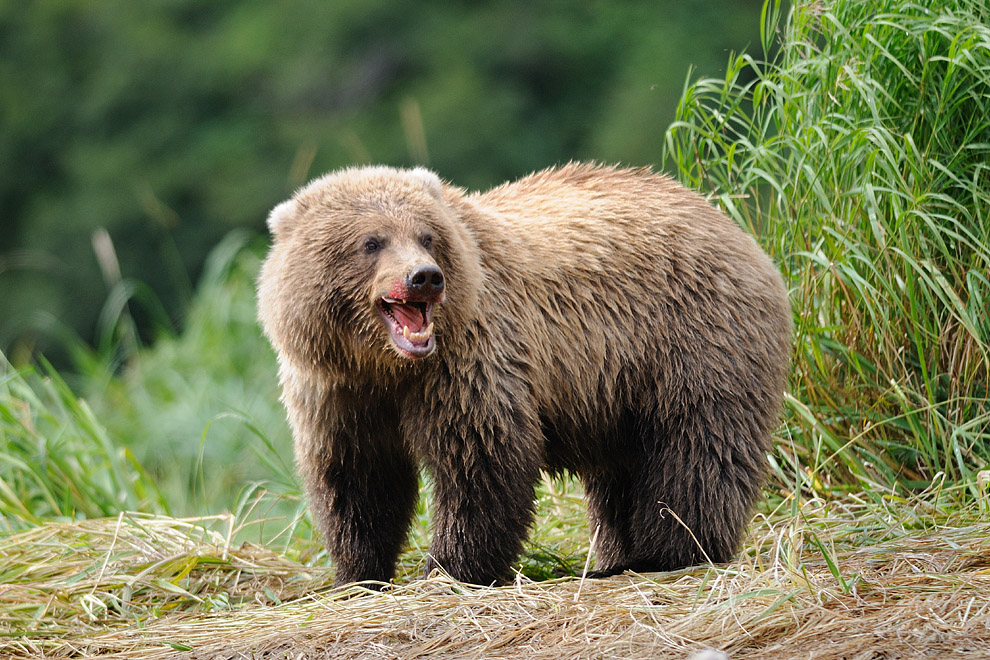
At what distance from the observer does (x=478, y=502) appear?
368cm

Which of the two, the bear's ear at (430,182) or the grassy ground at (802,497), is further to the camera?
the bear's ear at (430,182)

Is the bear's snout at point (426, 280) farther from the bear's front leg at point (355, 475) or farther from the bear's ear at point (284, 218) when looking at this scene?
the bear's ear at point (284, 218)

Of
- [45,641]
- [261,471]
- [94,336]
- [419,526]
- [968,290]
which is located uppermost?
[968,290]

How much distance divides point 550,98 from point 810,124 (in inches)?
505

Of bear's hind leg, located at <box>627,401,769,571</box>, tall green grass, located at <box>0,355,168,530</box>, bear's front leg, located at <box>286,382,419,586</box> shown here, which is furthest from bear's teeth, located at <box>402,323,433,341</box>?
tall green grass, located at <box>0,355,168,530</box>

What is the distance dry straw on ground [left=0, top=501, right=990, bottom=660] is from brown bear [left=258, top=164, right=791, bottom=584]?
262mm

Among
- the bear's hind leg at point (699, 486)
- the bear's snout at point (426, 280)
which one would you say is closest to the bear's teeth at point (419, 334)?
the bear's snout at point (426, 280)

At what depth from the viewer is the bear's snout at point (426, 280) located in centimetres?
342

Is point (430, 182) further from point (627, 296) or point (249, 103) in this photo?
point (249, 103)

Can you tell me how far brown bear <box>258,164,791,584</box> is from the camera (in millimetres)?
3658

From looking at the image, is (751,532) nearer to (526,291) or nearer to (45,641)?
(526,291)

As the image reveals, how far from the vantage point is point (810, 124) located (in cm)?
449

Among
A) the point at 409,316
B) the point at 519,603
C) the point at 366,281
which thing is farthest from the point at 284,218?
the point at 519,603

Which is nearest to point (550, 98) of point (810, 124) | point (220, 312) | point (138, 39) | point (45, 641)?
point (138, 39)
